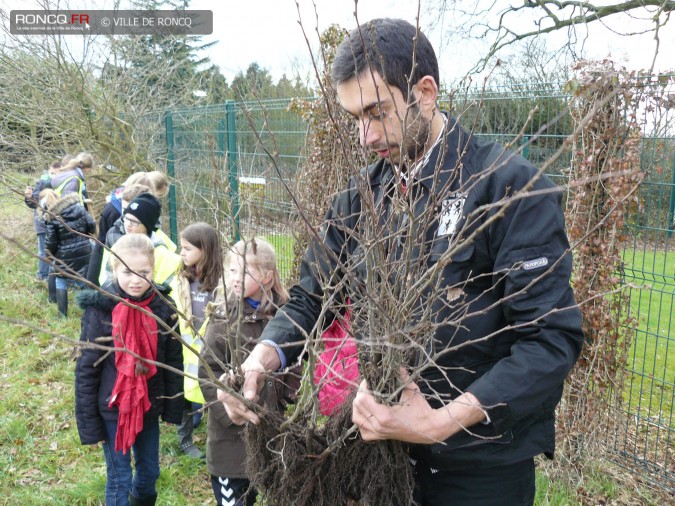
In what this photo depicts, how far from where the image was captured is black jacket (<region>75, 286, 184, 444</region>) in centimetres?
300

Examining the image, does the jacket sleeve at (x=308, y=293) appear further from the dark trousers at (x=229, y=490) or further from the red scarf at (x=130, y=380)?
the red scarf at (x=130, y=380)

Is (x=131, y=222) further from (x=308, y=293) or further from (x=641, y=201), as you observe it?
(x=641, y=201)

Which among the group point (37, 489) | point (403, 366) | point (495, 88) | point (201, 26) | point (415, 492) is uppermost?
point (201, 26)

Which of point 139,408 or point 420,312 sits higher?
point 420,312

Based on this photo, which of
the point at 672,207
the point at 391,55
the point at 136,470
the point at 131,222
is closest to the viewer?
the point at 391,55

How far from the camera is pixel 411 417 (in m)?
1.37

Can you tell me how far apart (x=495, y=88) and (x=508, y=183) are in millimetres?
3165

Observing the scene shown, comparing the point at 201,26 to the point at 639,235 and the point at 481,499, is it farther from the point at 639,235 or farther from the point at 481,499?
the point at 481,499

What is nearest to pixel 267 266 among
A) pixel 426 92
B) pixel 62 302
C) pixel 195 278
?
pixel 195 278

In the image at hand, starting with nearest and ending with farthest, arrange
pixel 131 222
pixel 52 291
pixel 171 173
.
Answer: pixel 131 222
pixel 52 291
pixel 171 173

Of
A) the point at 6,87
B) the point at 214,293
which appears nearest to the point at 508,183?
the point at 214,293

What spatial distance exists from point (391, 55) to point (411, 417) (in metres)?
0.98

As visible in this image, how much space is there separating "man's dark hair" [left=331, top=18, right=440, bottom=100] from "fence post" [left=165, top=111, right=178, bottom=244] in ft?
26.2

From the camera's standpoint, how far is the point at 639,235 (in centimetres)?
359
